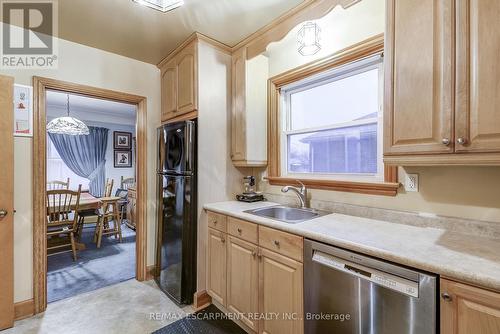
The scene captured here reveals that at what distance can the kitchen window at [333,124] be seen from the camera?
65.7 inches

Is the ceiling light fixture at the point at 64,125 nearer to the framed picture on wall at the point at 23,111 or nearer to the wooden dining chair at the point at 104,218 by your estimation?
the wooden dining chair at the point at 104,218

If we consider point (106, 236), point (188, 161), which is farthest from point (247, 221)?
point (106, 236)

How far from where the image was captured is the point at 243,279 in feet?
5.67

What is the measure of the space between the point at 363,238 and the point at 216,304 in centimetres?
152

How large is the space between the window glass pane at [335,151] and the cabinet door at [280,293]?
2.96 feet

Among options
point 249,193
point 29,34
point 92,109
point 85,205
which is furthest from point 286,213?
point 92,109

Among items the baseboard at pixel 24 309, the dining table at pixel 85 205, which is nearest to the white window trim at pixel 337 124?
the baseboard at pixel 24 309

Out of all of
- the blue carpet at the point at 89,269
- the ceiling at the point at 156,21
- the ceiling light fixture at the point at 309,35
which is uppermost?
the ceiling at the point at 156,21

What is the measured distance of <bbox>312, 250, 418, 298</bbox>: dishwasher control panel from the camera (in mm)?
958

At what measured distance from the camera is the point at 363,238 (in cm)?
118

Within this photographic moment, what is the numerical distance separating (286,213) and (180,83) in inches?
62.9

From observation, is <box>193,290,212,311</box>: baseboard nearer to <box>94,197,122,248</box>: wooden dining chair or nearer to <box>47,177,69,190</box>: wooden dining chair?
<box>94,197,122,248</box>: wooden dining chair

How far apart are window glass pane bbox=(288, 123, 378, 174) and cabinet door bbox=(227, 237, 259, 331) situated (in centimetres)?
91

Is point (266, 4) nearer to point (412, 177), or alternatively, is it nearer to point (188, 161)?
point (188, 161)
